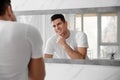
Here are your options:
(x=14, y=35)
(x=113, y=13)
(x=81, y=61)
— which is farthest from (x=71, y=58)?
(x=14, y=35)

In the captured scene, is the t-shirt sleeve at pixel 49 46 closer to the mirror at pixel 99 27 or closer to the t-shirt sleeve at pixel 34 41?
the mirror at pixel 99 27

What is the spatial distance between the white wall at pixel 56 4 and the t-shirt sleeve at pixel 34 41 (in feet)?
2.04

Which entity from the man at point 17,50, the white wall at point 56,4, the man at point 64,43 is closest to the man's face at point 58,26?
the man at point 64,43

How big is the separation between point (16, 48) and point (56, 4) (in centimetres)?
72

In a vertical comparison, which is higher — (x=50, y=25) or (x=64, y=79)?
(x=50, y=25)

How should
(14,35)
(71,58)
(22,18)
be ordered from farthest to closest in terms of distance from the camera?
(22,18)
(71,58)
(14,35)

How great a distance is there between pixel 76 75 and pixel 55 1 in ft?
1.80

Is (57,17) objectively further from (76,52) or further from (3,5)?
(3,5)

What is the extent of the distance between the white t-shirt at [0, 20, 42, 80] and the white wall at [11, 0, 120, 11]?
62 cm

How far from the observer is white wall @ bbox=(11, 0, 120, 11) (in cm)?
144

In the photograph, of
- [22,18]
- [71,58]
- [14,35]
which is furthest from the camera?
[22,18]

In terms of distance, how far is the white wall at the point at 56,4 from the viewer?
4.73 ft

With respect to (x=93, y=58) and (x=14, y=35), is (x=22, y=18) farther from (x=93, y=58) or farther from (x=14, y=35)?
(x=14, y=35)

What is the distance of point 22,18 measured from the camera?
1657 mm
